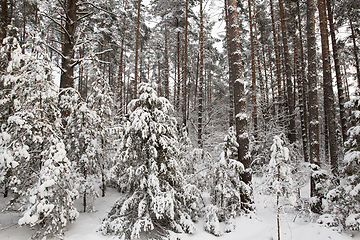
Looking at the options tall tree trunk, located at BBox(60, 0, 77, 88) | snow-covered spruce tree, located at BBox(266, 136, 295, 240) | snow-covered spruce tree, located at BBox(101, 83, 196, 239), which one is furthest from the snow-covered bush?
snow-covered spruce tree, located at BBox(266, 136, 295, 240)

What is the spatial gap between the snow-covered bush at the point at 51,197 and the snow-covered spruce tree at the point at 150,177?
109 cm

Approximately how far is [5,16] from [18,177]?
638cm

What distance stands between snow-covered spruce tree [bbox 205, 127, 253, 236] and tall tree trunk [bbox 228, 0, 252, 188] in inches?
11.6

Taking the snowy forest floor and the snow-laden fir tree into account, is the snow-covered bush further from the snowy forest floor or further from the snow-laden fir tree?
the snowy forest floor

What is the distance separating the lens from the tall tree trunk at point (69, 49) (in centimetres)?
626

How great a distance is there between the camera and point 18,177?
5.02 m

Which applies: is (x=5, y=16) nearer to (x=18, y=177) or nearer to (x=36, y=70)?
(x=36, y=70)

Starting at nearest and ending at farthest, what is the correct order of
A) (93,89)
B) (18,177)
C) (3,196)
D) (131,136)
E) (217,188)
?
1. (18,177)
2. (131,136)
3. (217,188)
4. (3,196)
5. (93,89)

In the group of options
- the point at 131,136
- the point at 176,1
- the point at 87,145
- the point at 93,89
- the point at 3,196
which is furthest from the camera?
the point at 176,1

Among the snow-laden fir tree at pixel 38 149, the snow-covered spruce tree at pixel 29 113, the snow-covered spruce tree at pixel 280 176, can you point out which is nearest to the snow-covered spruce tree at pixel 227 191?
the snow-covered spruce tree at pixel 280 176

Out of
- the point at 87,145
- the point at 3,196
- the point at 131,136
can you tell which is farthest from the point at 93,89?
the point at 3,196

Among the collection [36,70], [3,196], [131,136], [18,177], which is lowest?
[3,196]

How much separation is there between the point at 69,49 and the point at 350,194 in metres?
8.81

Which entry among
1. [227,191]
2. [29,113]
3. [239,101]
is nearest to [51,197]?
[29,113]
